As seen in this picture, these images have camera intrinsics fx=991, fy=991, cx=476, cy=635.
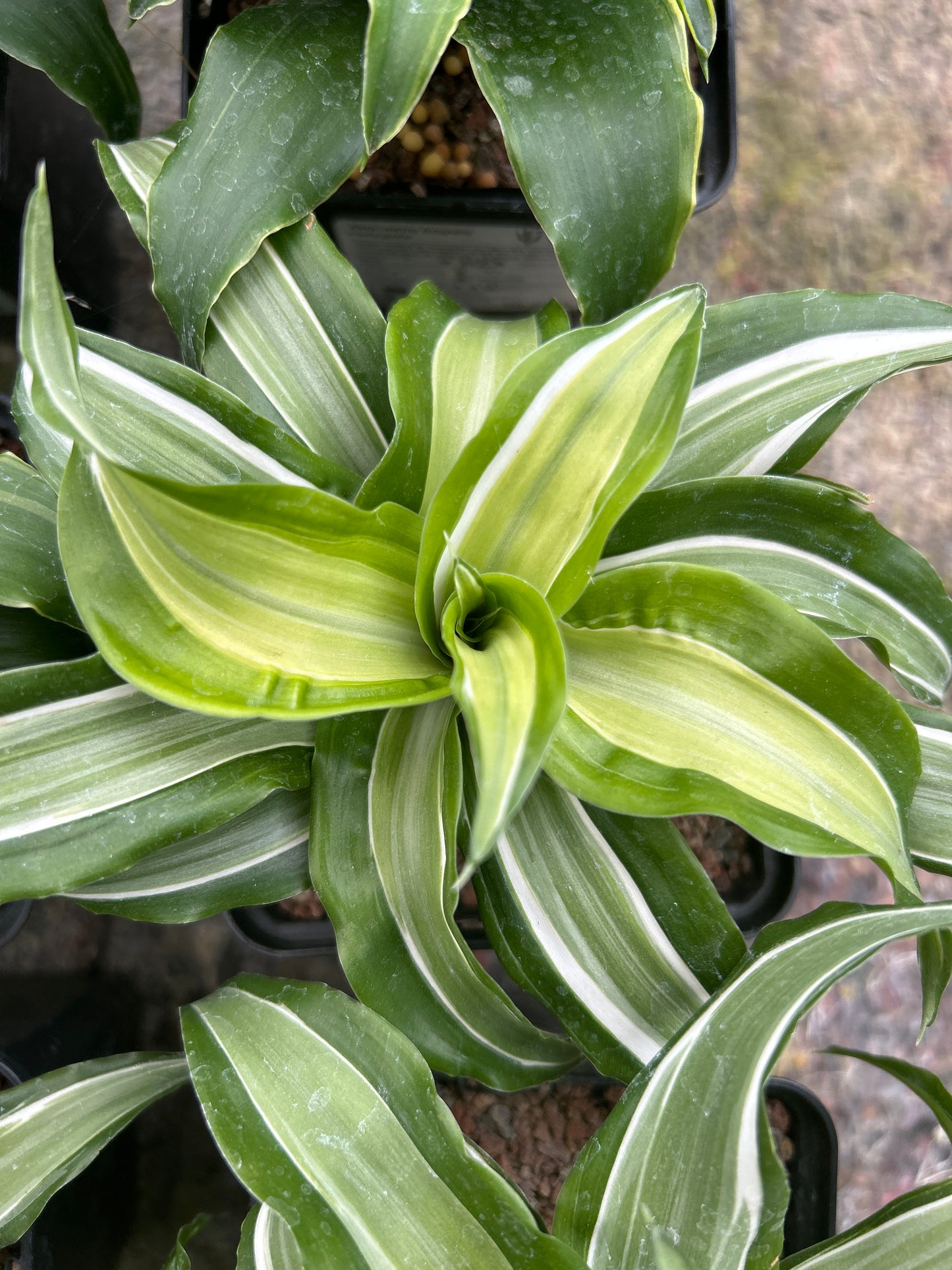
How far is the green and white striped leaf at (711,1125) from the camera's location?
480 millimetres

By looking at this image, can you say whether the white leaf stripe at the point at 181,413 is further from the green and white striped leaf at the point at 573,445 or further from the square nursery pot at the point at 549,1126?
the square nursery pot at the point at 549,1126

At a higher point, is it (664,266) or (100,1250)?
(664,266)

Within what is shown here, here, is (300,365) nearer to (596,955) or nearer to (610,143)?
(610,143)

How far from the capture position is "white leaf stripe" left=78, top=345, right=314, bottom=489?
22.0 inches

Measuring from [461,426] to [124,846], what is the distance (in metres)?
0.29

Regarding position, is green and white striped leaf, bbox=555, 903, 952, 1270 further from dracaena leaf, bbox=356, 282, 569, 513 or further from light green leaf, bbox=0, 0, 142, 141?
light green leaf, bbox=0, 0, 142, 141

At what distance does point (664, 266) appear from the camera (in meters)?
0.60

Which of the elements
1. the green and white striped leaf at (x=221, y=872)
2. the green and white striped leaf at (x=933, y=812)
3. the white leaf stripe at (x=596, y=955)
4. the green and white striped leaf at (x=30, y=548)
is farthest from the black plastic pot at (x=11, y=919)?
the green and white striped leaf at (x=933, y=812)

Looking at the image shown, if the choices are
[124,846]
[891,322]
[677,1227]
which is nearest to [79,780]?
→ [124,846]

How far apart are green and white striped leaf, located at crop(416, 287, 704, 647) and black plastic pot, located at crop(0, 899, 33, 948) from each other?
0.47 m

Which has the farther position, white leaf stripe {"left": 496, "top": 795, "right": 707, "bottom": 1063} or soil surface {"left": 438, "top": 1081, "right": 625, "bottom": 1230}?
soil surface {"left": 438, "top": 1081, "right": 625, "bottom": 1230}

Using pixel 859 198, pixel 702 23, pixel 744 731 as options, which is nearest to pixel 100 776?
pixel 744 731

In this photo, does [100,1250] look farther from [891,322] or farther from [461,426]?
[891,322]

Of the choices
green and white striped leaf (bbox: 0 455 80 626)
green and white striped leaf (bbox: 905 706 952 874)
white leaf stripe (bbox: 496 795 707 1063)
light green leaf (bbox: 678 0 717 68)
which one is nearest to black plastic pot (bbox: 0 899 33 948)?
green and white striped leaf (bbox: 0 455 80 626)
